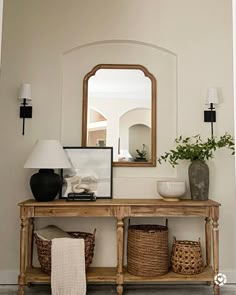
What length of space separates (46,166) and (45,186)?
17 centimetres

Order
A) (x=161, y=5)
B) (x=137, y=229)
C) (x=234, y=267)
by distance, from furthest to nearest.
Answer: (x=161, y=5) → (x=234, y=267) → (x=137, y=229)

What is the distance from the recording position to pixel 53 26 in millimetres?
3188

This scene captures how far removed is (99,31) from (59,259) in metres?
2.16

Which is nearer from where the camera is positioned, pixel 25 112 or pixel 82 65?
pixel 25 112

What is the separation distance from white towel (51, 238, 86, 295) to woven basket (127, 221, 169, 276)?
17.3 inches

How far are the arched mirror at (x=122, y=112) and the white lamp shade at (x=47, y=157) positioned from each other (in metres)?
0.38

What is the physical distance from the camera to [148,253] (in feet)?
8.78

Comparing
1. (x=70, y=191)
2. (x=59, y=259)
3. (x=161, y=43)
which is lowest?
(x=59, y=259)

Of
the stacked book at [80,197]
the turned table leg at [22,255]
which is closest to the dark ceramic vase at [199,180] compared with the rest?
the stacked book at [80,197]

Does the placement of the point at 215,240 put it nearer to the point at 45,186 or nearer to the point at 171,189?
the point at 171,189

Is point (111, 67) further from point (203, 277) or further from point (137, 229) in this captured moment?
point (203, 277)

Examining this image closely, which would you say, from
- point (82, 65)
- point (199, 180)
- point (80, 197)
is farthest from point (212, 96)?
point (80, 197)

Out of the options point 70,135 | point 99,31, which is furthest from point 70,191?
point 99,31

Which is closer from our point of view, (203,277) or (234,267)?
(203,277)
